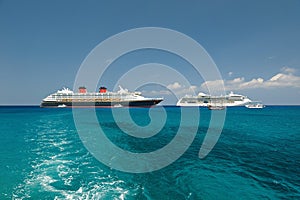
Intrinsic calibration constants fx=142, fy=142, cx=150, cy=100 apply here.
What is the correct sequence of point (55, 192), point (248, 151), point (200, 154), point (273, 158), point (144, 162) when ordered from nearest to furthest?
point (55, 192) → point (144, 162) → point (273, 158) → point (200, 154) → point (248, 151)

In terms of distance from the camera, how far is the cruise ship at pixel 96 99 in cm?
8925

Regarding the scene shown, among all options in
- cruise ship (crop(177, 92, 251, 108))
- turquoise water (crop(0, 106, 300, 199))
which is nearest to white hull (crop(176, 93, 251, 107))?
cruise ship (crop(177, 92, 251, 108))

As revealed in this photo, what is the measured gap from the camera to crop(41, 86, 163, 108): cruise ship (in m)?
89.2

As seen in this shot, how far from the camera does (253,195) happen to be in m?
7.12

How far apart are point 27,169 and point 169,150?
11.2 m

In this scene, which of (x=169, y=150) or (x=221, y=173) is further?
(x=169, y=150)

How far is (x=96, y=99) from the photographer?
8944cm

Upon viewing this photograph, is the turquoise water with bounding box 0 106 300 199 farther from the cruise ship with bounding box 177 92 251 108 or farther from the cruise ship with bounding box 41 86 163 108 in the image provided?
the cruise ship with bounding box 177 92 251 108

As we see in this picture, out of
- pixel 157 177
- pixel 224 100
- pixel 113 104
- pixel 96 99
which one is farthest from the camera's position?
pixel 224 100

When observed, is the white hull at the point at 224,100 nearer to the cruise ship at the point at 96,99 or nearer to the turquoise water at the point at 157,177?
the cruise ship at the point at 96,99

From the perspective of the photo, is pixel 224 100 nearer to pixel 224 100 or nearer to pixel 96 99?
pixel 224 100

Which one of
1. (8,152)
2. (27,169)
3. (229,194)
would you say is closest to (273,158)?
(229,194)

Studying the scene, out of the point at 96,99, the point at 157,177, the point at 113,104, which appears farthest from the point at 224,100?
the point at 157,177

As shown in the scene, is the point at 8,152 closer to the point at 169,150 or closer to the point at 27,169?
the point at 27,169
